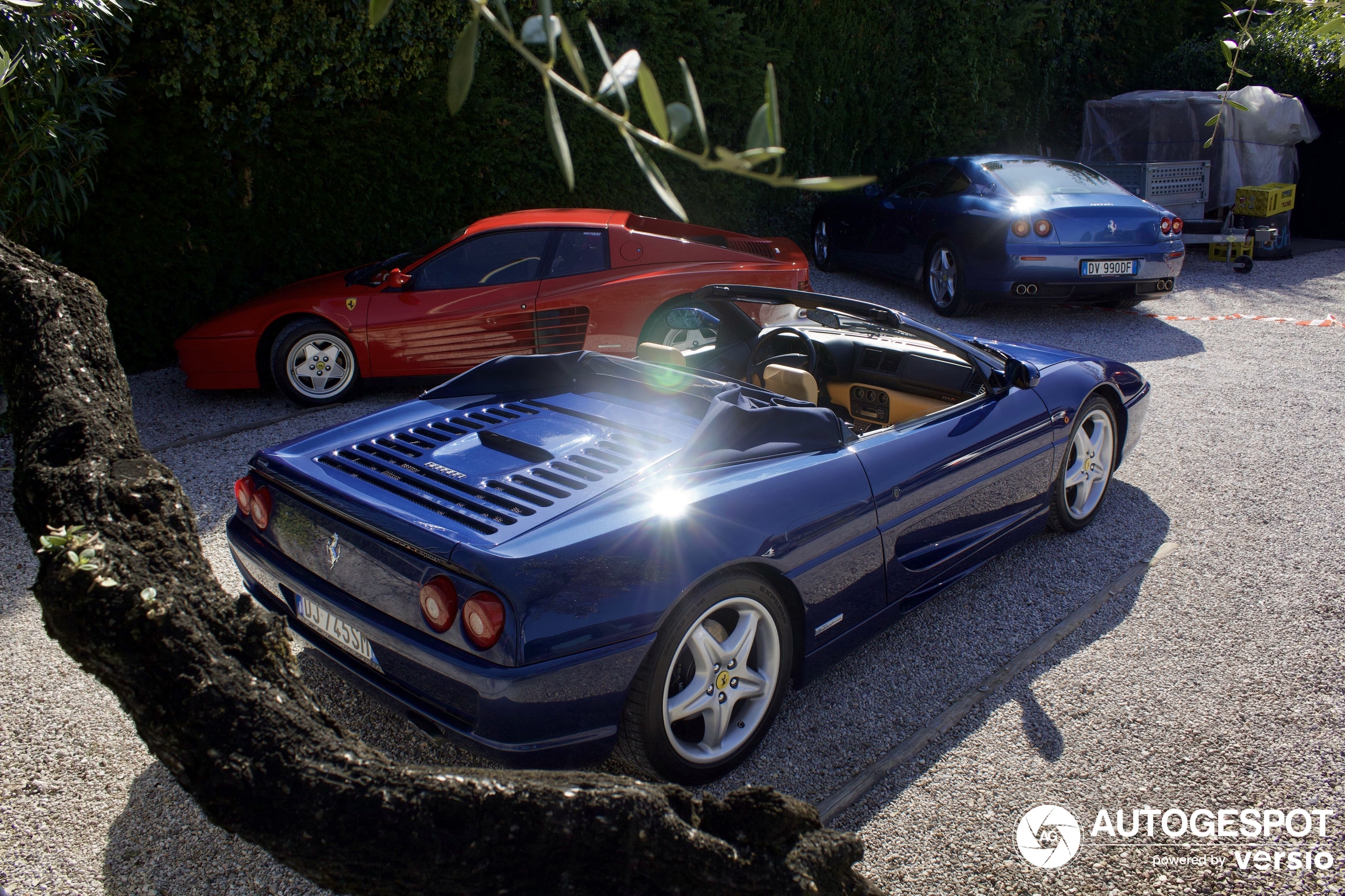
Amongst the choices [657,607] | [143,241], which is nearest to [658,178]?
[657,607]

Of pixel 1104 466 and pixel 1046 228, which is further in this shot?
pixel 1046 228

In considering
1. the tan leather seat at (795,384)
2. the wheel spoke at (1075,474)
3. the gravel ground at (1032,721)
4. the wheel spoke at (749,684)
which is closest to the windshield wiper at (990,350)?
the wheel spoke at (1075,474)

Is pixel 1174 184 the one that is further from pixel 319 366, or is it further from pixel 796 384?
pixel 319 366

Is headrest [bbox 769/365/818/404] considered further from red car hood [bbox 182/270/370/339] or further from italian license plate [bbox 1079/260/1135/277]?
italian license plate [bbox 1079/260/1135/277]

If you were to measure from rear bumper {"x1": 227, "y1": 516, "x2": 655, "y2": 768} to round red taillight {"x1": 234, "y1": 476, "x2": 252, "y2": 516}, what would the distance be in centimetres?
67

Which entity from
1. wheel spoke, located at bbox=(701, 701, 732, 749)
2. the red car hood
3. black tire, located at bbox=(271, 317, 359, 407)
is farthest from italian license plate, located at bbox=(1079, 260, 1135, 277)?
wheel spoke, located at bbox=(701, 701, 732, 749)

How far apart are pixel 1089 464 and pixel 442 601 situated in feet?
10.2

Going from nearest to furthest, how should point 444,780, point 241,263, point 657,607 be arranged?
point 444,780 → point 657,607 → point 241,263

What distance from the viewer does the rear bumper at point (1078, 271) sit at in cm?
764

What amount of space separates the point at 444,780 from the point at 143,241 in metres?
6.89

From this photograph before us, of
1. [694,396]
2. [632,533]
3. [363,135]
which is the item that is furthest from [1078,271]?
[632,533]

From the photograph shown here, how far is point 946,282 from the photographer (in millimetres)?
8609

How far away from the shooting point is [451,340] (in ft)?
20.5

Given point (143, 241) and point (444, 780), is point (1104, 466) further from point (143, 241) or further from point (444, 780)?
point (143, 241)
